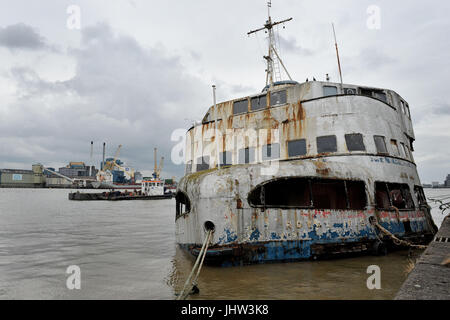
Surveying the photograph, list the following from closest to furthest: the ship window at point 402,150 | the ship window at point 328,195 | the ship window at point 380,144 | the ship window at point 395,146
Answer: the ship window at point 328,195 → the ship window at point 380,144 → the ship window at point 395,146 → the ship window at point 402,150

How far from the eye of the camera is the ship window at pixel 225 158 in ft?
36.7

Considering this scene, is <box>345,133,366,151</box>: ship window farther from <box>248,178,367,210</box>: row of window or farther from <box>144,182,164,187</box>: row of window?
<box>144,182,164,187</box>: row of window

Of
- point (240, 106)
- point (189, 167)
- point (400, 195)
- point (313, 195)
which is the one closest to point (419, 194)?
point (400, 195)

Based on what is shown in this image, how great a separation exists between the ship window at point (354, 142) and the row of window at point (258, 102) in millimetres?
2917

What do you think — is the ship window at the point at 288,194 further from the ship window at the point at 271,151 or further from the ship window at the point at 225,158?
the ship window at the point at 225,158

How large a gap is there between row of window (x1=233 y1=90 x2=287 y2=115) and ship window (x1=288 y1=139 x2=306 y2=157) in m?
1.92

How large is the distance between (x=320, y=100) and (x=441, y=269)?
693 centimetres

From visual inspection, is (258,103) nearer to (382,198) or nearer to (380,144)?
(380,144)

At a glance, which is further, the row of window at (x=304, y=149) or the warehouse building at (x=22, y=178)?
the warehouse building at (x=22, y=178)

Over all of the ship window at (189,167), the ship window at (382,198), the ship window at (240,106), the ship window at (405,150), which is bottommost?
the ship window at (382,198)

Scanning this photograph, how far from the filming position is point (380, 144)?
10.1m

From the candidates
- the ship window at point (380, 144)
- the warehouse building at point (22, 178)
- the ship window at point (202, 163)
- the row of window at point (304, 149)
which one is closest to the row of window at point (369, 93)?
the ship window at point (380, 144)

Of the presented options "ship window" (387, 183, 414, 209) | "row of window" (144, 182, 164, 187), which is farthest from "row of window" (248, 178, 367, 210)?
"row of window" (144, 182, 164, 187)

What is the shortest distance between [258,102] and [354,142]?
13.4 ft
